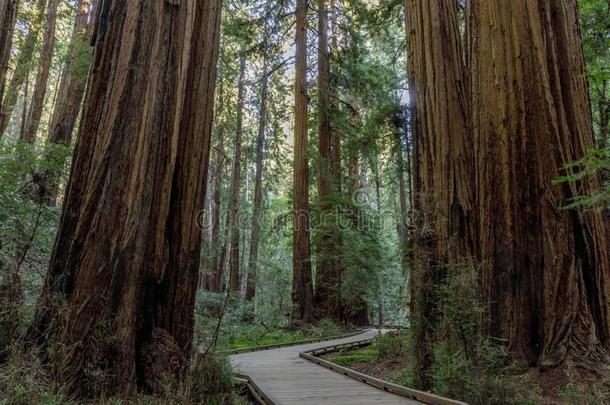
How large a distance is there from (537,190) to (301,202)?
8.75 metres

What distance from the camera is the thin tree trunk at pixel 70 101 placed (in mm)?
7547

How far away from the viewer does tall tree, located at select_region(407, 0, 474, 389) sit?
4879mm

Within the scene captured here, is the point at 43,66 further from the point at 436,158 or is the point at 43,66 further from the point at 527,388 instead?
the point at 527,388

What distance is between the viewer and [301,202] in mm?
13125

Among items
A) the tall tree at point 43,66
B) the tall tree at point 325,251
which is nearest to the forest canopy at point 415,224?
the tall tree at point 325,251

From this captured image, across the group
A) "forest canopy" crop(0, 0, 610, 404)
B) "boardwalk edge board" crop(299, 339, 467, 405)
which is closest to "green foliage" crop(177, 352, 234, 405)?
"forest canopy" crop(0, 0, 610, 404)

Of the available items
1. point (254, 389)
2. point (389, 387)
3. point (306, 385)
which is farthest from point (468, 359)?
point (254, 389)

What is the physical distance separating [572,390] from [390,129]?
641 centimetres

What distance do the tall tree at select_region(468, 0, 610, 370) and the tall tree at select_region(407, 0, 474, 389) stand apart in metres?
0.36

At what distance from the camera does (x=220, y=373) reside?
13.7 feet

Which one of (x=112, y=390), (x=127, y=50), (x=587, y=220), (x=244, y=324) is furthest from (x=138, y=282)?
(x=244, y=324)

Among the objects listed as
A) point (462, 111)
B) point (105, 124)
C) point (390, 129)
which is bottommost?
point (105, 124)

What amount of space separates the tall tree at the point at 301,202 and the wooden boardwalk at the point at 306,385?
5.21 meters

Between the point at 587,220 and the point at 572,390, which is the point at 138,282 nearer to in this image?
the point at 572,390
